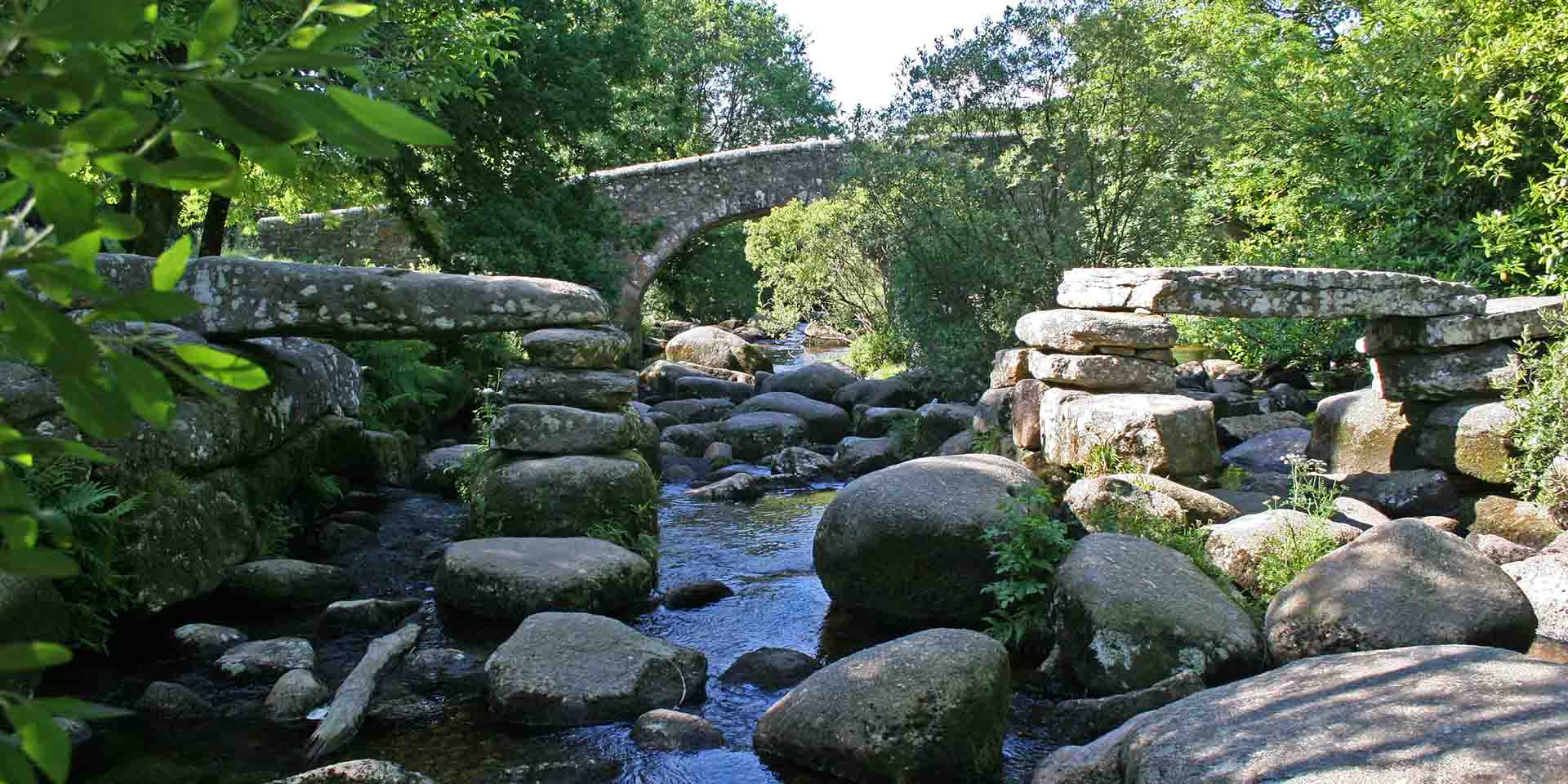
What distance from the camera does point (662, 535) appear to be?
1005 cm

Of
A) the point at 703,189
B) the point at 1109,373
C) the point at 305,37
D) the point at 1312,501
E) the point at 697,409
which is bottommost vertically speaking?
the point at 697,409

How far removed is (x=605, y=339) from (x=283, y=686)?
395cm

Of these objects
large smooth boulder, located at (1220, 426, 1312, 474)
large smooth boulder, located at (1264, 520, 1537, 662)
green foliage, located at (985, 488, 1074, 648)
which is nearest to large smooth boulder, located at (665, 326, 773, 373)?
large smooth boulder, located at (1220, 426, 1312, 474)

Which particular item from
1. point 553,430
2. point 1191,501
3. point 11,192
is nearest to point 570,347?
point 553,430

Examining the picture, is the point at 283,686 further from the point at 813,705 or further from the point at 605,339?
the point at 605,339

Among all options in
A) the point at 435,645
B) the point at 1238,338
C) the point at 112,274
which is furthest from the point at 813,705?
the point at 1238,338

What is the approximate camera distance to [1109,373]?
9359 millimetres

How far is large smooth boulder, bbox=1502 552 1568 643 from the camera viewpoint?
663 centimetres

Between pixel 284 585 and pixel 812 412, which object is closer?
pixel 284 585

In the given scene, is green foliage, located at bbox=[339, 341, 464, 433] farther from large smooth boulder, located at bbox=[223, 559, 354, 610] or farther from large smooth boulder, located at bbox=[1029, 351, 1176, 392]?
large smooth boulder, located at bbox=[1029, 351, 1176, 392]

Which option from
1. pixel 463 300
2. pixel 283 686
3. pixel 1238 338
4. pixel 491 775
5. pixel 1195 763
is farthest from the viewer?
pixel 1238 338

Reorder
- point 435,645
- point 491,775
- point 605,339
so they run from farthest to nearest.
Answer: point 605,339
point 435,645
point 491,775

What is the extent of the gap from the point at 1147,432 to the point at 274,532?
6.63m

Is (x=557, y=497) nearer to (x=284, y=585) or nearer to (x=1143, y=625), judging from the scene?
(x=284, y=585)
